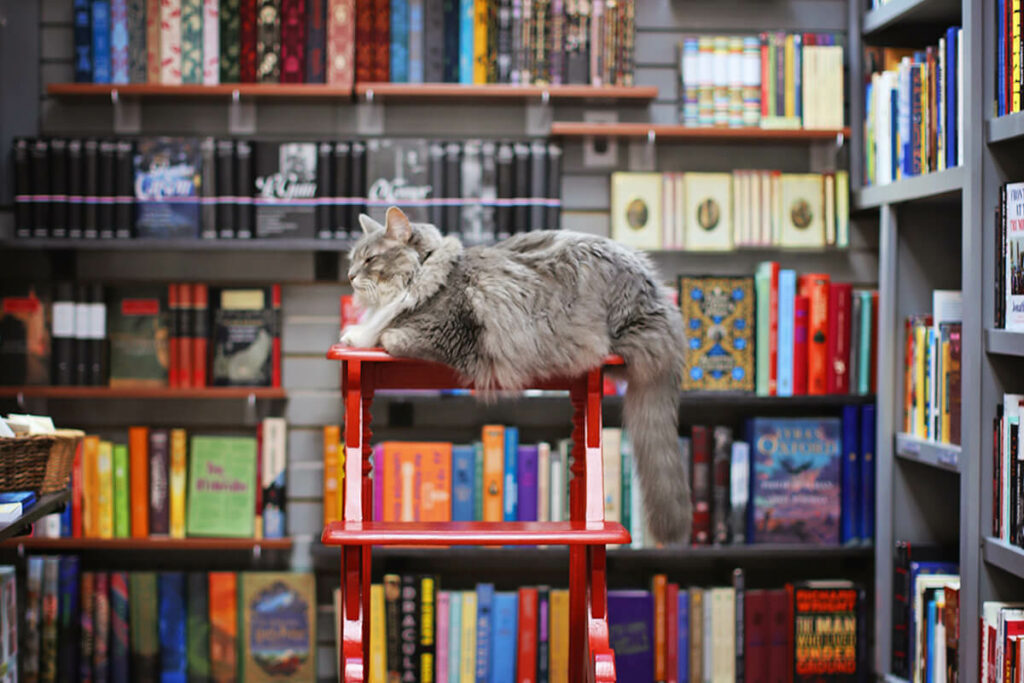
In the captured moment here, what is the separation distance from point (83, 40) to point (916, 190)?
7.51ft

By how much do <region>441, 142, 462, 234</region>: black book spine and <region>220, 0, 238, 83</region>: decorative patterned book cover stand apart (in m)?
0.65

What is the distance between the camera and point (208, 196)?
2.77 metres

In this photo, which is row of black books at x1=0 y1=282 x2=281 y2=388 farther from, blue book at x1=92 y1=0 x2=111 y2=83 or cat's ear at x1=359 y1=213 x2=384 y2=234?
cat's ear at x1=359 y1=213 x2=384 y2=234

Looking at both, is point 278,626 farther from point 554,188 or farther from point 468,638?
point 554,188

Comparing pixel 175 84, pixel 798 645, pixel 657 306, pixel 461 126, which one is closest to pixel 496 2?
pixel 461 126

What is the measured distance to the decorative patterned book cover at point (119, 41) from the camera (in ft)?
9.07

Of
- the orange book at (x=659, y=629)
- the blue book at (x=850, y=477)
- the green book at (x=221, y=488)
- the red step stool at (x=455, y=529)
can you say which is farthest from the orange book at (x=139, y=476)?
the blue book at (x=850, y=477)

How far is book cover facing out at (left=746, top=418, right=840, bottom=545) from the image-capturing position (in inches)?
110

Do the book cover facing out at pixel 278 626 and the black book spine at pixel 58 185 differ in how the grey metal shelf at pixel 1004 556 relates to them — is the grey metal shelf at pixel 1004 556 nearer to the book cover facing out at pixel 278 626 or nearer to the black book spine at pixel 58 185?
the book cover facing out at pixel 278 626

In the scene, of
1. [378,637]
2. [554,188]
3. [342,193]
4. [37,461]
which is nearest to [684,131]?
[554,188]

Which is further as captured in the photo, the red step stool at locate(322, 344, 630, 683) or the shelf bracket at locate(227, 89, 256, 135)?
the shelf bracket at locate(227, 89, 256, 135)

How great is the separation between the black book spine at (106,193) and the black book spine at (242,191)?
309 mm

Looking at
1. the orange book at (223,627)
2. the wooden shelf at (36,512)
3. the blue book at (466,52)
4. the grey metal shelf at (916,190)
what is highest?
the blue book at (466,52)

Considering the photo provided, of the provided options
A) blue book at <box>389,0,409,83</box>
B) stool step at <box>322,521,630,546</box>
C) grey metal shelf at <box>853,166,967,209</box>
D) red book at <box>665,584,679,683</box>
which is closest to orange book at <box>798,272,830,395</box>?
grey metal shelf at <box>853,166,967,209</box>
